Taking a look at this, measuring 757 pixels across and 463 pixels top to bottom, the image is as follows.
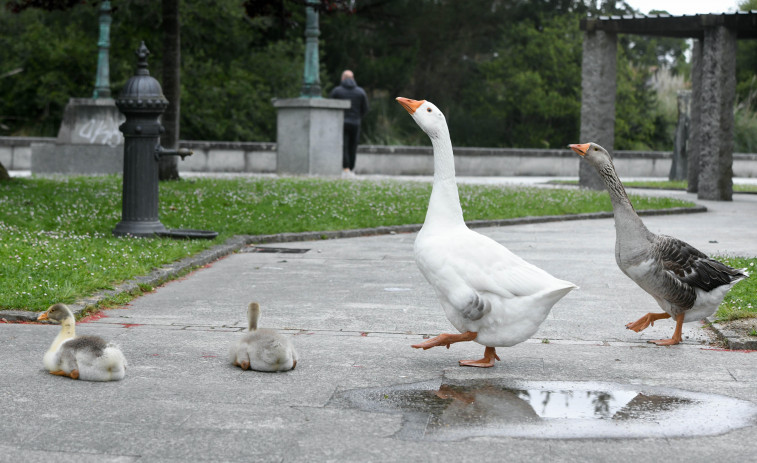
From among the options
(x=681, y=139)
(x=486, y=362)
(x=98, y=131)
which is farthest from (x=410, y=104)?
(x=681, y=139)

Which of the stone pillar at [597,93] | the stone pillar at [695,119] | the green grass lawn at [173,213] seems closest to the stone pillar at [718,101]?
the stone pillar at [695,119]

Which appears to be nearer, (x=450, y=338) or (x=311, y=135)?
(x=450, y=338)

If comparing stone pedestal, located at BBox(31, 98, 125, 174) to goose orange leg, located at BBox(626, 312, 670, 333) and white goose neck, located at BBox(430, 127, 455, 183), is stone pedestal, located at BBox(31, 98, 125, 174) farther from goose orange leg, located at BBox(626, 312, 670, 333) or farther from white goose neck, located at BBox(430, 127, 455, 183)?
white goose neck, located at BBox(430, 127, 455, 183)

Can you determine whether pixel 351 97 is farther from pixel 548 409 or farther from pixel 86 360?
pixel 548 409

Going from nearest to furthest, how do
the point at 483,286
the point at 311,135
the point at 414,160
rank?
the point at 483,286 < the point at 311,135 < the point at 414,160

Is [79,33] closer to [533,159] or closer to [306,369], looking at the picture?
[533,159]

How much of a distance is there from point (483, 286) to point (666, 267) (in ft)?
4.81

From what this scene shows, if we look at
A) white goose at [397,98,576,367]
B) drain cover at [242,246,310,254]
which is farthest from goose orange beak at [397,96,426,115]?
drain cover at [242,246,310,254]

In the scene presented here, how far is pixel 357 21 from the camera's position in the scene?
40.2m

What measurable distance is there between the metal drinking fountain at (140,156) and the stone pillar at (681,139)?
18.1m

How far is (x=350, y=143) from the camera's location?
25.9 meters

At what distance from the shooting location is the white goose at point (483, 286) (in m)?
5.55

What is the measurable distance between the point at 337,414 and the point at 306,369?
38.3 inches

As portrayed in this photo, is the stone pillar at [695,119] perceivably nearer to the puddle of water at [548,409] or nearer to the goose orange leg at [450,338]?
the goose orange leg at [450,338]
